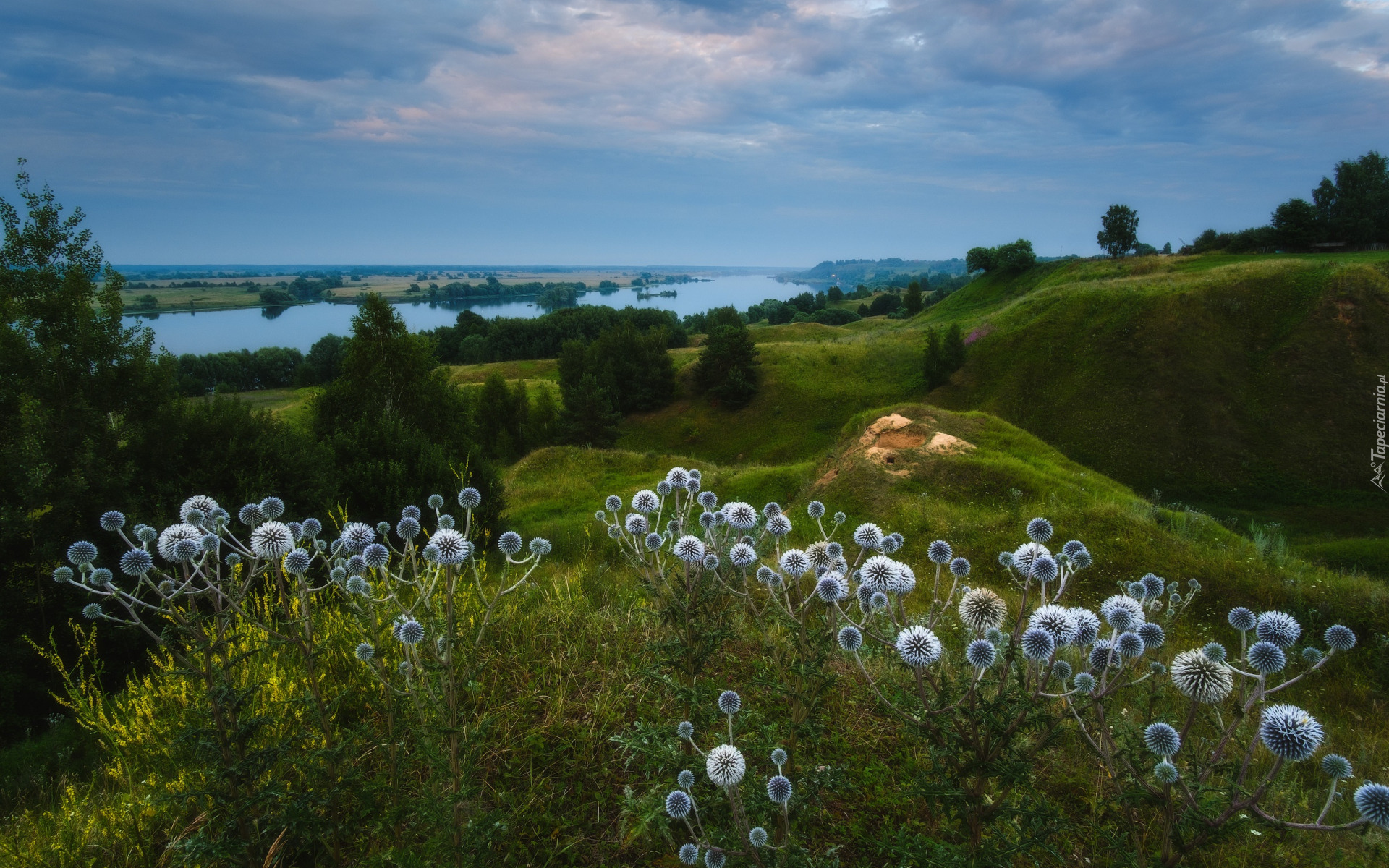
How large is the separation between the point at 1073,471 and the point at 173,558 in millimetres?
24313

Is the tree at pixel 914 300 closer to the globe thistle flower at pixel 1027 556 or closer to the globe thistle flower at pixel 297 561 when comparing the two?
the globe thistle flower at pixel 1027 556

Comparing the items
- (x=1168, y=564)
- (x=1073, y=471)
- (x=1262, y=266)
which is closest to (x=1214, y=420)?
(x=1262, y=266)

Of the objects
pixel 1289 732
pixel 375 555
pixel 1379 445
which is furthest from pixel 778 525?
pixel 1379 445

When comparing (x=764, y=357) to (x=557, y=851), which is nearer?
(x=557, y=851)

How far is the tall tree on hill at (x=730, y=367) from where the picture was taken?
52.7 m

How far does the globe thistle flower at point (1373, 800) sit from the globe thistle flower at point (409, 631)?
3778mm

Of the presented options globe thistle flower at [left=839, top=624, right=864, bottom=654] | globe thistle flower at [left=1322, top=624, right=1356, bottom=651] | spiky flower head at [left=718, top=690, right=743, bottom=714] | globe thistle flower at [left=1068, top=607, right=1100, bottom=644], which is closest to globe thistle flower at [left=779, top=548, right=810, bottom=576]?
globe thistle flower at [left=839, top=624, right=864, bottom=654]

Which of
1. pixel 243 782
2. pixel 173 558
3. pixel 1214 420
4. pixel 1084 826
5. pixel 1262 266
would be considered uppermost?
pixel 1262 266

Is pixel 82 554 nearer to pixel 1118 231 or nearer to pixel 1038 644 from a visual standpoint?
pixel 1038 644

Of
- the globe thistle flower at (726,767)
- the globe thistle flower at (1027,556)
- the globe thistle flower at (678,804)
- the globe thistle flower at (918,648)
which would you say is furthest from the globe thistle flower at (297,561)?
the globe thistle flower at (1027,556)

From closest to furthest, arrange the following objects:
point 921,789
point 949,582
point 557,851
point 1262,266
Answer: point 921,789
point 557,851
point 949,582
point 1262,266

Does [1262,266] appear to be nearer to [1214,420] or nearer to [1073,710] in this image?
[1214,420]

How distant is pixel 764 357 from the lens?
2232 inches

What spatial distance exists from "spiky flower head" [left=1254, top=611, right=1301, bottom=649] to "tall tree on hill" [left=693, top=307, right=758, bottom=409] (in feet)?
163
